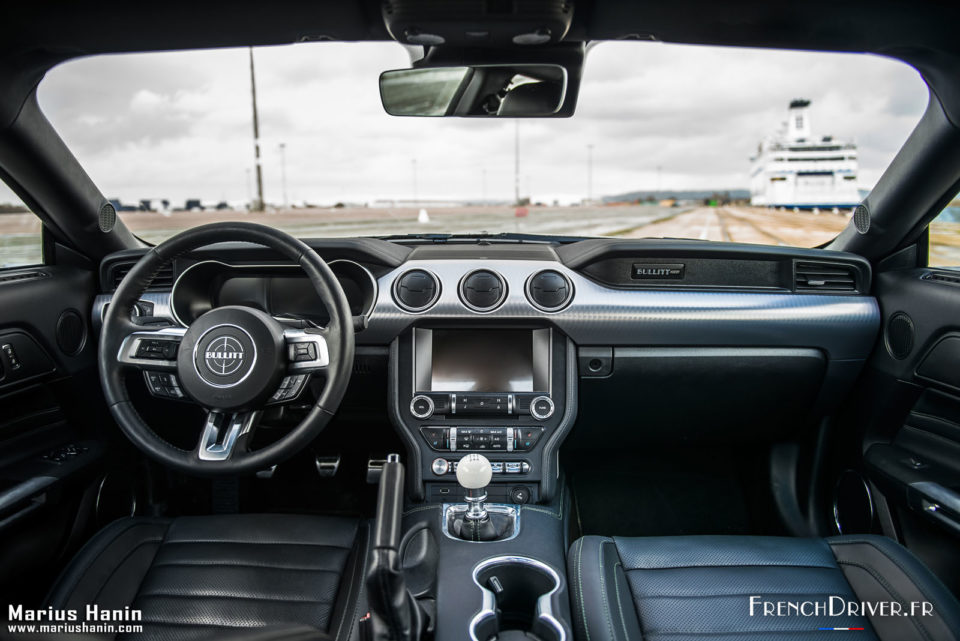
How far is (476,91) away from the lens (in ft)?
8.17

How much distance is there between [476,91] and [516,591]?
1.76m

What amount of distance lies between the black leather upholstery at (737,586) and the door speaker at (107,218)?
2526 mm

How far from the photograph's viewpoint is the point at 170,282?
9.82ft

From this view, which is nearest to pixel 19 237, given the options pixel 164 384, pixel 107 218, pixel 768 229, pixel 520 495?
pixel 107 218

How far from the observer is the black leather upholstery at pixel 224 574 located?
207 centimetres

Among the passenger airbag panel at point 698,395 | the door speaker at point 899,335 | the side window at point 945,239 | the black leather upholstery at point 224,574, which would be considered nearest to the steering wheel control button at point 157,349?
the black leather upholstery at point 224,574

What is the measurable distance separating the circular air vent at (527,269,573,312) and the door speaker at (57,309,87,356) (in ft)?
6.59

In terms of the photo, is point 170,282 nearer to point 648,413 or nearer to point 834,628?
point 648,413

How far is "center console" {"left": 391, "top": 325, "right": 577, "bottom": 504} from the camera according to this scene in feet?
9.13

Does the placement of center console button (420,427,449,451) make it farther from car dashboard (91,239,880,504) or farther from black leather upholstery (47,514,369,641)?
black leather upholstery (47,514,369,641)

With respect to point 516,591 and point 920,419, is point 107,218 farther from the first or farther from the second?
point 920,419

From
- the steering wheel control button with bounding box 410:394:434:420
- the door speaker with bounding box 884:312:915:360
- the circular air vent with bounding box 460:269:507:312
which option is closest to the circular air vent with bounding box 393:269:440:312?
the circular air vent with bounding box 460:269:507:312

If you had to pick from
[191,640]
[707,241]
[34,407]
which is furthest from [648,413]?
[34,407]

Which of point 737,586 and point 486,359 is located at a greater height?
point 486,359
